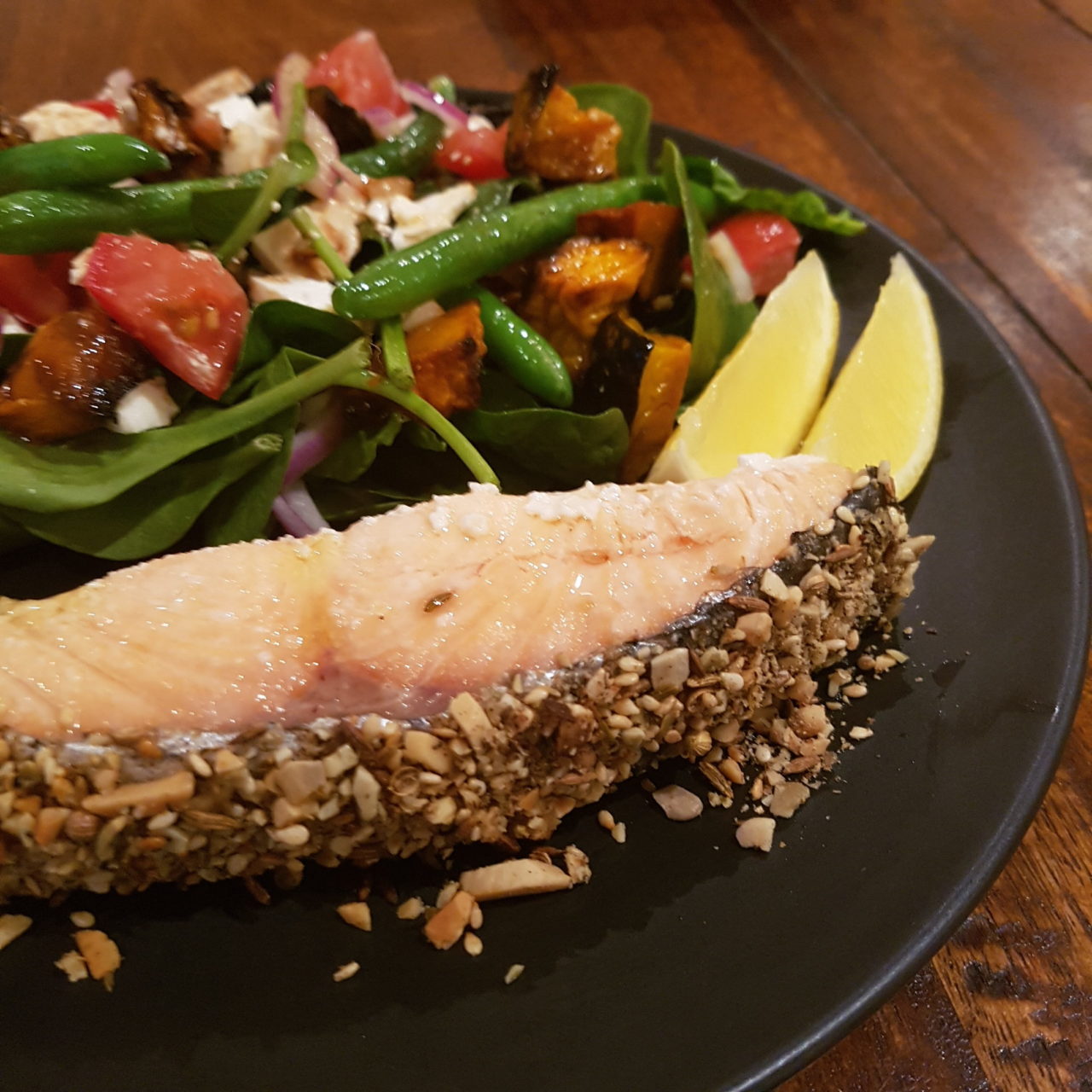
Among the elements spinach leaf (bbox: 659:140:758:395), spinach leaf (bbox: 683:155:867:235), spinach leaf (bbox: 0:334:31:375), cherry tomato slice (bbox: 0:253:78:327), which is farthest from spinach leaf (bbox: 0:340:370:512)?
spinach leaf (bbox: 683:155:867:235)

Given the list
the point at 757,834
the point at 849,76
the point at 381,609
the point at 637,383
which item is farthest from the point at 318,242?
the point at 849,76

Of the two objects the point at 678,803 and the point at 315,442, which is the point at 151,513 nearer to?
the point at 315,442

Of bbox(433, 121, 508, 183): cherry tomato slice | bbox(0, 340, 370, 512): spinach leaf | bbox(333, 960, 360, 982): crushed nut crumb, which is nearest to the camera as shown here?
bbox(333, 960, 360, 982): crushed nut crumb

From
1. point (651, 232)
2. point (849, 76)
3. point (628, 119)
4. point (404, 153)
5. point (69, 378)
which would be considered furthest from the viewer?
point (849, 76)

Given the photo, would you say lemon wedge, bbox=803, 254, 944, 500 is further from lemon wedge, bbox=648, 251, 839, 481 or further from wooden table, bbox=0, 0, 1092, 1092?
wooden table, bbox=0, 0, 1092, 1092

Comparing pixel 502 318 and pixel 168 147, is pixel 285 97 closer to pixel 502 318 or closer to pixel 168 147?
pixel 168 147

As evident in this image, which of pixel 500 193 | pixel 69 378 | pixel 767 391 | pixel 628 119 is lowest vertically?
pixel 69 378

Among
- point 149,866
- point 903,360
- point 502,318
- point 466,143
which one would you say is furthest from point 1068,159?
point 149,866
